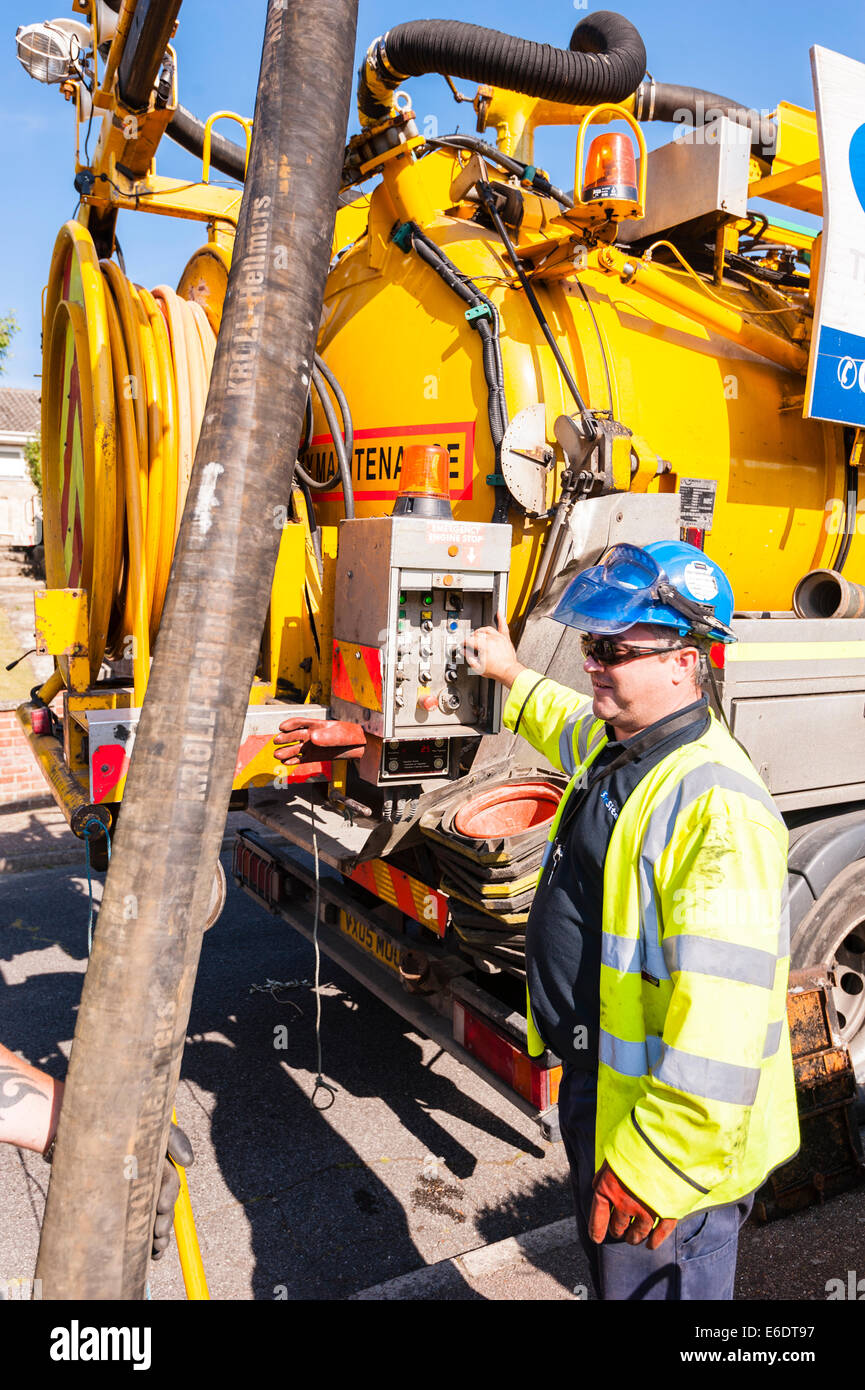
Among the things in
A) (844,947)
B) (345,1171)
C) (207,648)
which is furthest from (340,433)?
(844,947)

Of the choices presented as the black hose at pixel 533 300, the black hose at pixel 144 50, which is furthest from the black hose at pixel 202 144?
the black hose at pixel 533 300

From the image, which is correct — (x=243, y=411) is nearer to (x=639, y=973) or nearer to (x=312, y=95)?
(x=312, y=95)

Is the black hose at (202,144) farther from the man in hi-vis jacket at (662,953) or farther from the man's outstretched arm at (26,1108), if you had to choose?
the man's outstretched arm at (26,1108)

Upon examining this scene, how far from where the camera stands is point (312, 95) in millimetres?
1410

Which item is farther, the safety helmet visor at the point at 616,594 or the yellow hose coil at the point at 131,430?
the yellow hose coil at the point at 131,430

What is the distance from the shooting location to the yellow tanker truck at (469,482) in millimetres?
2895

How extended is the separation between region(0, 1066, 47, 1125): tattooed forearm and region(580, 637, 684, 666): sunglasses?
132 cm

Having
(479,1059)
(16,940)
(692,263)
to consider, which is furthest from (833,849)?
(16,940)

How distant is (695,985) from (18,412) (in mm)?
39764

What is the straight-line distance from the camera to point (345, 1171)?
3320 mm

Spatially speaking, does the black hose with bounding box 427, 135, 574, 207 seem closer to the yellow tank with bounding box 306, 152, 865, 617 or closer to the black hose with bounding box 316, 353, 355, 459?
the yellow tank with bounding box 306, 152, 865, 617

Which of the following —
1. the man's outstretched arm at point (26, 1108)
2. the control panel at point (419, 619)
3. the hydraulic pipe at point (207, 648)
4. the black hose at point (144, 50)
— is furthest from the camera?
the black hose at point (144, 50)

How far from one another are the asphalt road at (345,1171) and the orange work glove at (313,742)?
1509 millimetres

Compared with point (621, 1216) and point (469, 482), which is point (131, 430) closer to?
point (469, 482)
